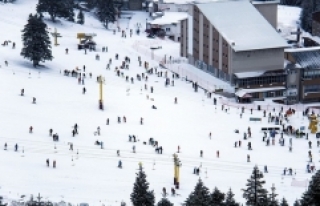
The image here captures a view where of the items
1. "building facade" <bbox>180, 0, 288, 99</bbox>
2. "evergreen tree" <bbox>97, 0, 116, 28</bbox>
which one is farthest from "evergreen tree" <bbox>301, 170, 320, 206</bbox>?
"evergreen tree" <bbox>97, 0, 116, 28</bbox>

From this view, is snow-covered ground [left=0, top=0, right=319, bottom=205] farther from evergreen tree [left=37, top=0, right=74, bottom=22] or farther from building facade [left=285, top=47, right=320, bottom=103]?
evergreen tree [left=37, top=0, right=74, bottom=22]

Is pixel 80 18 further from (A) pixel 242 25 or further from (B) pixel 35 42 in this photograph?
(B) pixel 35 42

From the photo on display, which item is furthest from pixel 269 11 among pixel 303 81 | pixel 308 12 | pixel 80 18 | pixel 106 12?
pixel 80 18

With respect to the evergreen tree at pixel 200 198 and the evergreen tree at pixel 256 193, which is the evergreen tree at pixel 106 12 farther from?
the evergreen tree at pixel 200 198

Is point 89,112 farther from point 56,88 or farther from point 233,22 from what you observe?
point 233,22

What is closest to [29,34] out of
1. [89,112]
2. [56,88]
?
[56,88]

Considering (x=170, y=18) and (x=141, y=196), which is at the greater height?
(x=170, y=18)
